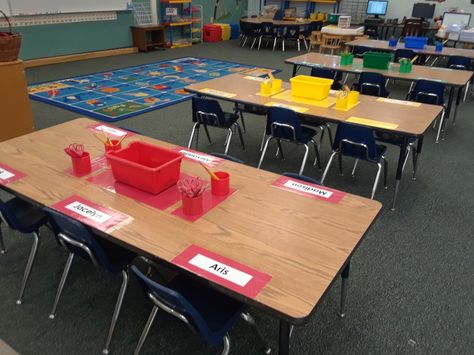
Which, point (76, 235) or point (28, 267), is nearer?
point (76, 235)

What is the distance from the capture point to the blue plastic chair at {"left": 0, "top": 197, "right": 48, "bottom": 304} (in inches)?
79.3

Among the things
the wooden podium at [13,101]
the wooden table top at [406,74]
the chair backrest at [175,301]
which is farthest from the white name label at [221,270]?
the wooden table top at [406,74]

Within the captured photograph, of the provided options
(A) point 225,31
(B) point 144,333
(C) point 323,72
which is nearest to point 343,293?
(B) point 144,333

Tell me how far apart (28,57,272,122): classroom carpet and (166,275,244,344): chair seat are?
3.53 m

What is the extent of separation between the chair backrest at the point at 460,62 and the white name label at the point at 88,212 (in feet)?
17.9

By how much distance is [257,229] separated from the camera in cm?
164

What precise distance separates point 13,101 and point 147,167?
284 centimetres

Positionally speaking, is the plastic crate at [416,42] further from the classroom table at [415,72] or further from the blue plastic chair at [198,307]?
the blue plastic chair at [198,307]

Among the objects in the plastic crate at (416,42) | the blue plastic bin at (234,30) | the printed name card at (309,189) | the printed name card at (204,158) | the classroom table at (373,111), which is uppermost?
the plastic crate at (416,42)

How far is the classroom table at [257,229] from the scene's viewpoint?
4.41 ft

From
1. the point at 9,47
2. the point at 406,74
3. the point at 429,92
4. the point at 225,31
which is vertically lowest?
the point at 225,31

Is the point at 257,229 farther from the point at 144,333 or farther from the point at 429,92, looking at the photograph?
the point at 429,92

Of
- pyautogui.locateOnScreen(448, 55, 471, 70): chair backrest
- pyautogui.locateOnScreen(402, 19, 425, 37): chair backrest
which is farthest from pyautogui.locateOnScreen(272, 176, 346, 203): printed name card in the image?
pyautogui.locateOnScreen(402, 19, 425, 37): chair backrest

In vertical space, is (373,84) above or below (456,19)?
below
